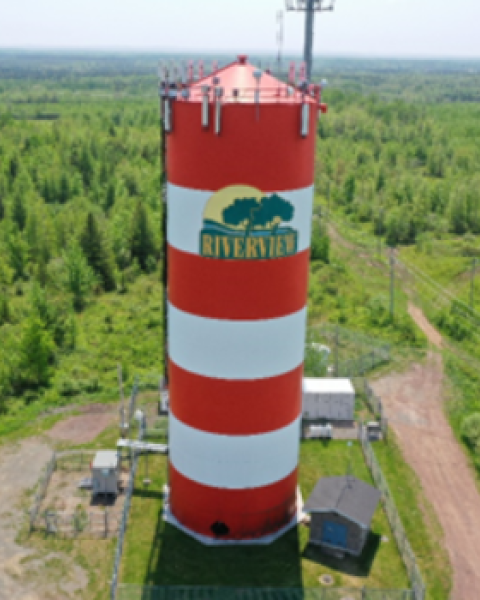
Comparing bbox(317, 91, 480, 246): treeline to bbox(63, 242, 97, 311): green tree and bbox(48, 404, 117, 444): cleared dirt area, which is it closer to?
bbox(63, 242, 97, 311): green tree

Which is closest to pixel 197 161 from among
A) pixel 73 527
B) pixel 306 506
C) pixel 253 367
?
pixel 253 367

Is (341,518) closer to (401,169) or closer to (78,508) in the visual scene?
(78,508)

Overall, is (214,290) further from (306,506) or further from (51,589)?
(51,589)

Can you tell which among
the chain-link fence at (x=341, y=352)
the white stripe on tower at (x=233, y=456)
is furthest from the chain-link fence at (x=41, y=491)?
the chain-link fence at (x=341, y=352)

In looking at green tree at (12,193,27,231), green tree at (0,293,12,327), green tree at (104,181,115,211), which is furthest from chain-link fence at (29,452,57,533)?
green tree at (104,181,115,211)

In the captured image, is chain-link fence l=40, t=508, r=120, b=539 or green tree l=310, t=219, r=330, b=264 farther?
green tree l=310, t=219, r=330, b=264

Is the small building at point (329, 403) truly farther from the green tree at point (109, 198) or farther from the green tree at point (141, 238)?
the green tree at point (109, 198)
